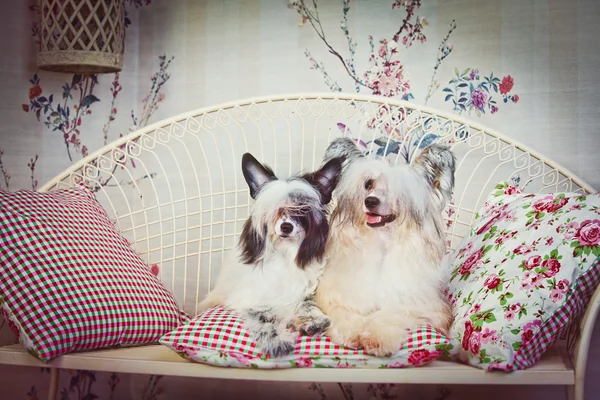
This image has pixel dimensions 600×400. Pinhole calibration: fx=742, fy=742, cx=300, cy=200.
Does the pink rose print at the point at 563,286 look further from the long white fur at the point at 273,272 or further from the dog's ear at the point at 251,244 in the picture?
the dog's ear at the point at 251,244

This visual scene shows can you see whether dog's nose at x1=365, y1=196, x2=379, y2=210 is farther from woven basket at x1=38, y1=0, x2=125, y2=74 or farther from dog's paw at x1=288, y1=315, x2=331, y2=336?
woven basket at x1=38, y1=0, x2=125, y2=74

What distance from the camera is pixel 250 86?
2869 millimetres

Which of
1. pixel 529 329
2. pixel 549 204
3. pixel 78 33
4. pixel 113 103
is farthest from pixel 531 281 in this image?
pixel 113 103

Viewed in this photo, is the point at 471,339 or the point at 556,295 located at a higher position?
the point at 556,295

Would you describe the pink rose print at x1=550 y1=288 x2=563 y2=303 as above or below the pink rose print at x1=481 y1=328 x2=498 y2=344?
above

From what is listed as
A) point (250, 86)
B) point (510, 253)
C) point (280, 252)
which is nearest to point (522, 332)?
point (510, 253)

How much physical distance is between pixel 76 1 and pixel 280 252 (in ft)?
4.00

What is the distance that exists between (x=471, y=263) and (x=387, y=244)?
10.2 inches

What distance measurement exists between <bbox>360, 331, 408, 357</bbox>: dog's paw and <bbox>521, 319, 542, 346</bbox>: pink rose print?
0.28 meters

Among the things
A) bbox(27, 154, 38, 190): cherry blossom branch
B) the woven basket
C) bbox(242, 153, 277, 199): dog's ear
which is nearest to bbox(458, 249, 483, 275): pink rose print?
bbox(242, 153, 277, 199): dog's ear

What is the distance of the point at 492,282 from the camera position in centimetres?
188

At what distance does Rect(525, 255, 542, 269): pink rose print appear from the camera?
1833 millimetres

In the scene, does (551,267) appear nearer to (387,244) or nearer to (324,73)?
(387,244)

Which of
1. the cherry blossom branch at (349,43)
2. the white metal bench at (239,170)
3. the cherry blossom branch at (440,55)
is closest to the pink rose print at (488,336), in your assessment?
the white metal bench at (239,170)
